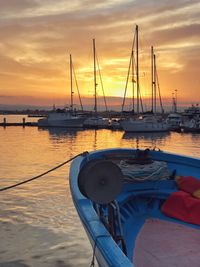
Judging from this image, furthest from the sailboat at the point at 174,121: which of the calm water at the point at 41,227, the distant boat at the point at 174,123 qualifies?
the calm water at the point at 41,227

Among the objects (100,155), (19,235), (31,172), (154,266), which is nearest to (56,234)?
(19,235)

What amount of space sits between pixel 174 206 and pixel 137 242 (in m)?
1.54

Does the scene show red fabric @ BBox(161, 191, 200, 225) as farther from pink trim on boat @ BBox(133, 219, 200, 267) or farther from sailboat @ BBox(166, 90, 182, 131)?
sailboat @ BBox(166, 90, 182, 131)

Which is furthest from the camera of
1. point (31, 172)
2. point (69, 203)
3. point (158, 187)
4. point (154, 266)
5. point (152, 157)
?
point (31, 172)

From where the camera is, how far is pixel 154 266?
221 inches

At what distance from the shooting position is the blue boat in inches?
196

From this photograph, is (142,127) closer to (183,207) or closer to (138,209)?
(138,209)

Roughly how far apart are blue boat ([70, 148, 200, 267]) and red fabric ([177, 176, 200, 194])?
9cm

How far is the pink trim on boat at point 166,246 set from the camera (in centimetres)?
581

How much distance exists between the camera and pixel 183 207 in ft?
25.1

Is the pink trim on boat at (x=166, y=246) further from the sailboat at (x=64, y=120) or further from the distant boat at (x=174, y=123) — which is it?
the sailboat at (x=64, y=120)

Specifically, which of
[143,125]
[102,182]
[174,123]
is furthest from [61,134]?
[102,182]

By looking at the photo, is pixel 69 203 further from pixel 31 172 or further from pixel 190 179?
pixel 31 172

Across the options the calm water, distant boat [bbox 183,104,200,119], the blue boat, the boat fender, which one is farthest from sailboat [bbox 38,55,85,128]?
the boat fender
